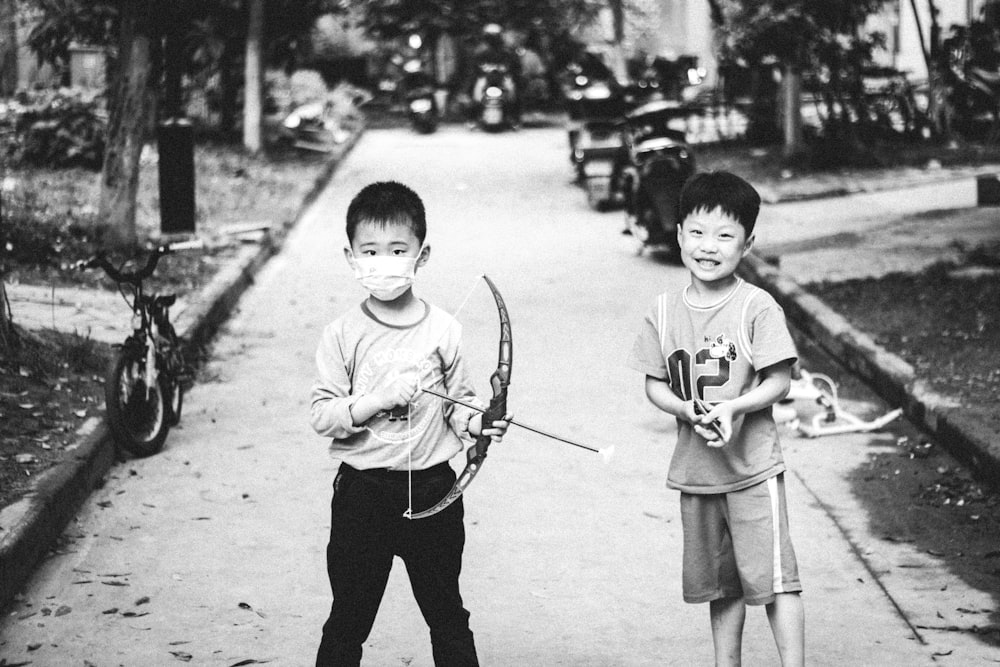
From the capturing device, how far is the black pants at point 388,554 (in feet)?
12.7

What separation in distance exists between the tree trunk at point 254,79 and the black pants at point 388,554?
19985 millimetres

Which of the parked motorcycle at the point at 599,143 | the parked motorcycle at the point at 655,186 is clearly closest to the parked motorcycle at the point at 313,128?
the parked motorcycle at the point at 599,143

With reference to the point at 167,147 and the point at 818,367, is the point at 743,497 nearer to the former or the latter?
the point at 818,367

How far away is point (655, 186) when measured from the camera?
14.1 metres

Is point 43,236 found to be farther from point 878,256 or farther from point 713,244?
point 713,244

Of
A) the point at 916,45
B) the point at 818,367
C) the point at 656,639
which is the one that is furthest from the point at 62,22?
the point at 916,45

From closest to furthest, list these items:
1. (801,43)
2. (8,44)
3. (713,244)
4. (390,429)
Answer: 1. (390,429)
2. (713,244)
3. (801,43)
4. (8,44)

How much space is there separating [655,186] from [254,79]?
35.8ft

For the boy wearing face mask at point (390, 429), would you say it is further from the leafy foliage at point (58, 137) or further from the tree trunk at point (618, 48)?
the tree trunk at point (618, 48)

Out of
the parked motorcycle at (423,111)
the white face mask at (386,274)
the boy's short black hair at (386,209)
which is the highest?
the parked motorcycle at (423,111)

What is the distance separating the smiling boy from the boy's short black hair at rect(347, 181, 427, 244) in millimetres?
765

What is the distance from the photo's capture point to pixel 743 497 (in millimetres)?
4008

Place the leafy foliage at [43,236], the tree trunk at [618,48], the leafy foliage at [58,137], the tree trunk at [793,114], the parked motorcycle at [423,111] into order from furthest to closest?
the tree trunk at [618,48] < the parked motorcycle at [423,111] < the tree trunk at [793,114] < the leafy foliage at [58,137] < the leafy foliage at [43,236]

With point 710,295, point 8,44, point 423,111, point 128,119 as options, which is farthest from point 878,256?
point 423,111
